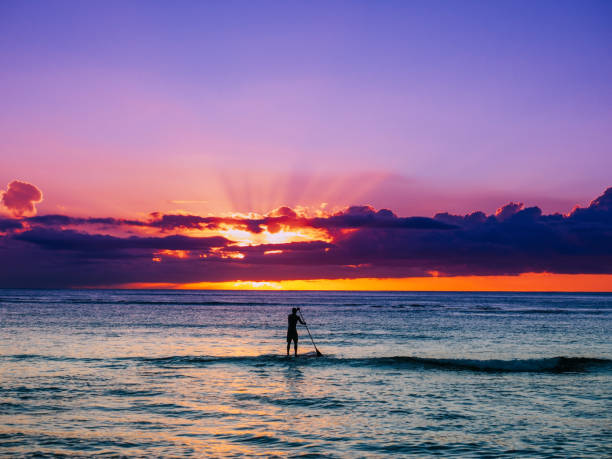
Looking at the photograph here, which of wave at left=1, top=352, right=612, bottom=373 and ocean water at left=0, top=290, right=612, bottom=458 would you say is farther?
wave at left=1, top=352, right=612, bottom=373

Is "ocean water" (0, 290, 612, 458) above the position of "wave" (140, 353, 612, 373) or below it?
above

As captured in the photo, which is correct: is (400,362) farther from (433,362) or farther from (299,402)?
(299,402)

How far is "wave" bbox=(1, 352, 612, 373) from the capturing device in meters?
24.9

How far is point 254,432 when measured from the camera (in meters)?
13.1

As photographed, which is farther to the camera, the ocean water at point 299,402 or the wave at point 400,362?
the wave at point 400,362

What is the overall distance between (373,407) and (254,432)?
4.37 meters

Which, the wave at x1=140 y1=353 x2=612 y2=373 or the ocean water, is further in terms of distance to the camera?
the wave at x1=140 y1=353 x2=612 y2=373

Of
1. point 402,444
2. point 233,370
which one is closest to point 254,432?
point 402,444

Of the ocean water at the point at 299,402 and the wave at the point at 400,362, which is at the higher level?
the ocean water at the point at 299,402

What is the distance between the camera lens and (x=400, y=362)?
2614 cm

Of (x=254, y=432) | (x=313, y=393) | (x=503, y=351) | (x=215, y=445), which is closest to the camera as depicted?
(x=215, y=445)

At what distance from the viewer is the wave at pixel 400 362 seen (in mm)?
24891

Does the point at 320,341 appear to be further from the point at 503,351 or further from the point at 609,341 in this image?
the point at 609,341

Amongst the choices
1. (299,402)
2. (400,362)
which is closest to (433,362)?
(400,362)
